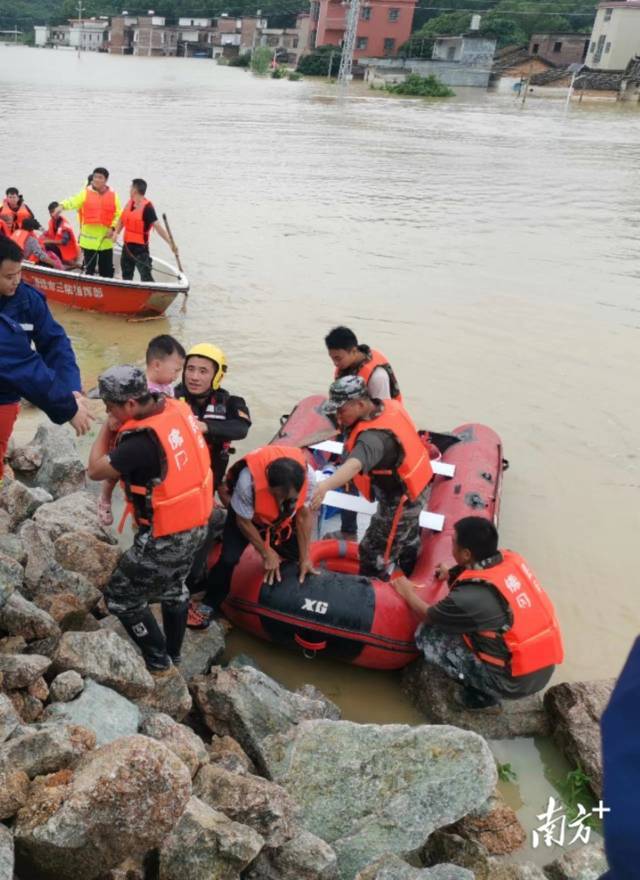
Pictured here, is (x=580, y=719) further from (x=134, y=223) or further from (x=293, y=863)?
(x=134, y=223)

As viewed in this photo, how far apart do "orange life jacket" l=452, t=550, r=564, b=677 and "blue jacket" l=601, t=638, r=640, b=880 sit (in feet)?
8.72

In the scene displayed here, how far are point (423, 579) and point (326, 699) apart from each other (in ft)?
3.19

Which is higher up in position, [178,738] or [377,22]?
[377,22]

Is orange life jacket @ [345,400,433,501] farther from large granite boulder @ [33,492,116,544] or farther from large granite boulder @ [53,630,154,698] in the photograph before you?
large granite boulder @ [33,492,116,544]

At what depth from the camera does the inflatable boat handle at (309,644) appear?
4250 millimetres

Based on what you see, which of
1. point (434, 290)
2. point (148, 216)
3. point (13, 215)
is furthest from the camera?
point (434, 290)

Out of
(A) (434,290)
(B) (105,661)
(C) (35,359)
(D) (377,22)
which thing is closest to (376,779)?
(B) (105,661)

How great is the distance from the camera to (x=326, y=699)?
4023 millimetres

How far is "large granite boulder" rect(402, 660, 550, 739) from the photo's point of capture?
13.0 feet

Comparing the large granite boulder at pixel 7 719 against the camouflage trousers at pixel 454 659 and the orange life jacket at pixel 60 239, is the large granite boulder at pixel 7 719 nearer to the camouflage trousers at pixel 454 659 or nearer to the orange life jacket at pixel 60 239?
the camouflage trousers at pixel 454 659

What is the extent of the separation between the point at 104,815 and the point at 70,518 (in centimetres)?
270

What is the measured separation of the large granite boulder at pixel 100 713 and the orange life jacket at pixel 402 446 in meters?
1.75

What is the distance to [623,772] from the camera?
940 millimetres

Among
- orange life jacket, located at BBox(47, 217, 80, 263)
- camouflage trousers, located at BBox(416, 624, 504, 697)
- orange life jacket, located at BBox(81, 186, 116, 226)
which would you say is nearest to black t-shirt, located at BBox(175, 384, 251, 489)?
camouflage trousers, located at BBox(416, 624, 504, 697)
